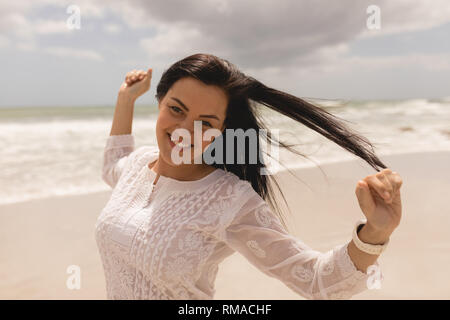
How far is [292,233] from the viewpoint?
4.65 meters

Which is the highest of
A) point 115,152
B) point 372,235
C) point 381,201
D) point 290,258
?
point 115,152

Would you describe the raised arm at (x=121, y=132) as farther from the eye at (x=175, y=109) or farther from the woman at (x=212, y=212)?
the eye at (x=175, y=109)

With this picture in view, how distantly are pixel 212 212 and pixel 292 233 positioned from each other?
328 cm

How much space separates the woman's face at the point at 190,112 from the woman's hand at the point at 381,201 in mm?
671

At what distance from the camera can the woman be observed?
1331mm

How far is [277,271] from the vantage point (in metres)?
1.43

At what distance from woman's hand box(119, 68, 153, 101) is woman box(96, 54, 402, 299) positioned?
0.39 metres

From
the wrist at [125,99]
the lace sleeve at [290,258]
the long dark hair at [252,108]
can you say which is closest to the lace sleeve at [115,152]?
the wrist at [125,99]

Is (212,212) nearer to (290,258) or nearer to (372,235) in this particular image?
(290,258)

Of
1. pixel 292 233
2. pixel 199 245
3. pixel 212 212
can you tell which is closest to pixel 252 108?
pixel 212 212

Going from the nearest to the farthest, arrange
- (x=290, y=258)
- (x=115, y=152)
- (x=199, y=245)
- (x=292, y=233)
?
1. (x=290, y=258)
2. (x=199, y=245)
3. (x=115, y=152)
4. (x=292, y=233)

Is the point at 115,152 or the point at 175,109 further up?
the point at 175,109

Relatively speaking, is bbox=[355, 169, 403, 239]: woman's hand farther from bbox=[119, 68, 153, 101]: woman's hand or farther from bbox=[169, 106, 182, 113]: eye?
bbox=[119, 68, 153, 101]: woman's hand

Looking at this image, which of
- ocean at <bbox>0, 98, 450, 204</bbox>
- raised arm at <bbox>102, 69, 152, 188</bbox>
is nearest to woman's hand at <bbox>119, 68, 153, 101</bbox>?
raised arm at <bbox>102, 69, 152, 188</bbox>
